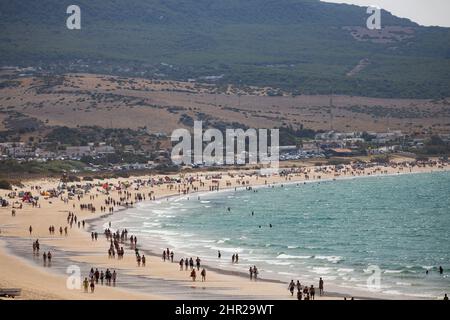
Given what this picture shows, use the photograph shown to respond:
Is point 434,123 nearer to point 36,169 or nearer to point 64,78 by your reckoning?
point 64,78

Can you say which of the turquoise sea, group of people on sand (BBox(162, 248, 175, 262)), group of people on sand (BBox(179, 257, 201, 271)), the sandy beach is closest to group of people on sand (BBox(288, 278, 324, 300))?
the sandy beach

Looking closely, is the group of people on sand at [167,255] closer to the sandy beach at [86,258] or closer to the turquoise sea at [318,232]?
the sandy beach at [86,258]

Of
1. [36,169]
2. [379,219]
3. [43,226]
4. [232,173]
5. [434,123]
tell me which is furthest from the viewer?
[434,123]

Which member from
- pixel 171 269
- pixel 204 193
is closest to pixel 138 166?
pixel 204 193

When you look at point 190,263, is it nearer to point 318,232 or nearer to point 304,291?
point 304,291

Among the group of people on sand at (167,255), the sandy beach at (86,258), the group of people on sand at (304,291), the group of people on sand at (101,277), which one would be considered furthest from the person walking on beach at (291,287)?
the group of people on sand at (167,255)
